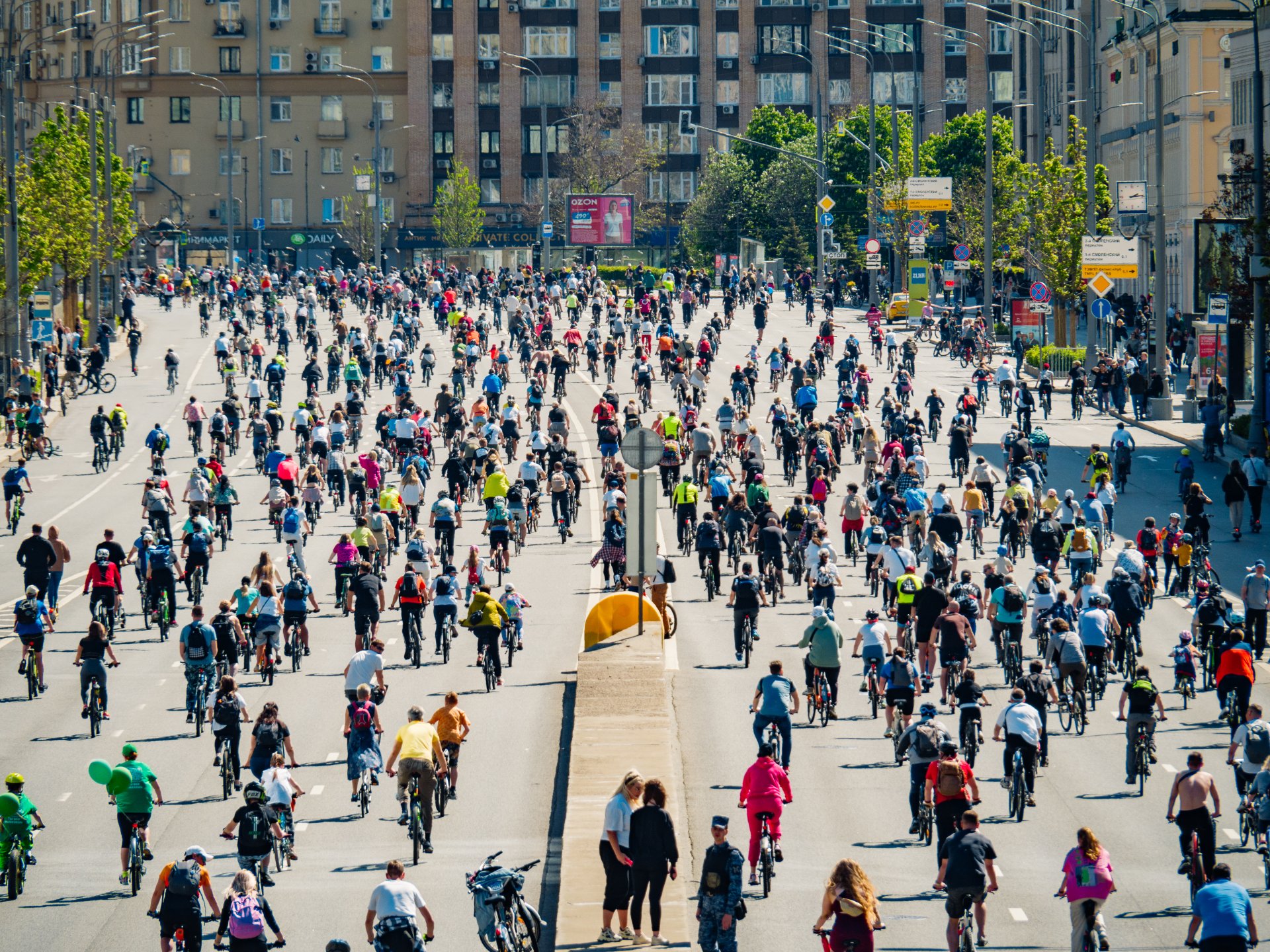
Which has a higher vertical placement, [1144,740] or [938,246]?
[938,246]

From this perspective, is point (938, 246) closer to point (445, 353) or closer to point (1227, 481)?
point (445, 353)

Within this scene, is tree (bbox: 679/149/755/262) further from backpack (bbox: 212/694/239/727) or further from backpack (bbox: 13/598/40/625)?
backpack (bbox: 212/694/239/727)

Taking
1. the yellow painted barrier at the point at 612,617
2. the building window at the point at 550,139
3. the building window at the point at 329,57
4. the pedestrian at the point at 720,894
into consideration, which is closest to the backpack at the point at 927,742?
the pedestrian at the point at 720,894

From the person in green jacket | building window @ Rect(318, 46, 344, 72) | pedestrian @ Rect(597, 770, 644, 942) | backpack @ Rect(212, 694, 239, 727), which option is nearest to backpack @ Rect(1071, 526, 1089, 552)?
the person in green jacket

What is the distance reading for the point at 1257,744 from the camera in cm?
1925

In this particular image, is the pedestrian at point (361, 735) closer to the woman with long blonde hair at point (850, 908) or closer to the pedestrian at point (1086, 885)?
the woman with long blonde hair at point (850, 908)

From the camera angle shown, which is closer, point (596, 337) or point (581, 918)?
point (581, 918)

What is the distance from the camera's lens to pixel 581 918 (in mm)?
16094

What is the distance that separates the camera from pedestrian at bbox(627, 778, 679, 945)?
1564 cm

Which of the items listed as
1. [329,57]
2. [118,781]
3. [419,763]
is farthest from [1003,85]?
[118,781]

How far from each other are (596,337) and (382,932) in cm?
4819

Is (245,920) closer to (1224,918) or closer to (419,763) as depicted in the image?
(419,763)

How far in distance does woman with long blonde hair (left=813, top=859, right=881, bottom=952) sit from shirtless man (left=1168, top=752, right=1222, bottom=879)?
4571mm

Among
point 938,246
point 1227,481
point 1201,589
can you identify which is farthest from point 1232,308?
point 938,246
